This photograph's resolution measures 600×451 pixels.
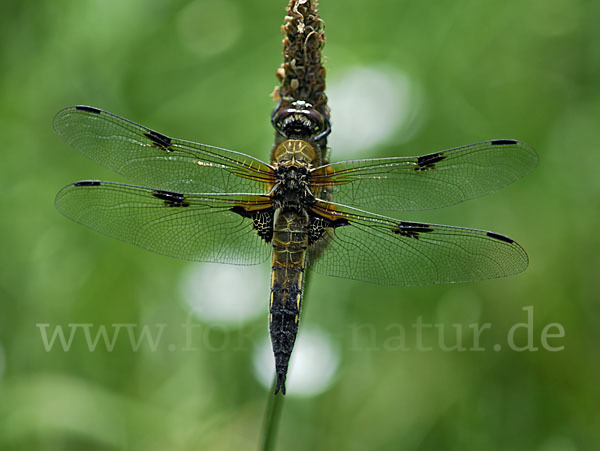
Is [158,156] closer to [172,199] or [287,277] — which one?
[172,199]

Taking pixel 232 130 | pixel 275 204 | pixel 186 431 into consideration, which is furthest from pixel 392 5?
pixel 186 431

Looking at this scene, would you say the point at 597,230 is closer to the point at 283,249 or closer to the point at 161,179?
the point at 283,249

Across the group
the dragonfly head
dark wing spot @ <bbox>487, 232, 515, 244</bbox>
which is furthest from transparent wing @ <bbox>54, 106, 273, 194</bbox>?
dark wing spot @ <bbox>487, 232, 515, 244</bbox>

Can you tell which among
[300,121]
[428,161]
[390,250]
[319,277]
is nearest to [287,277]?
[390,250]

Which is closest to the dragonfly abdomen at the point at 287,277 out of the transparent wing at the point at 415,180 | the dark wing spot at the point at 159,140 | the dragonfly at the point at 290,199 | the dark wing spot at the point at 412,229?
the dragonfly at the point at 290,199

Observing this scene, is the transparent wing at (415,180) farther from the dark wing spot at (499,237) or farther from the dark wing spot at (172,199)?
the dark wing spot at (172,199)

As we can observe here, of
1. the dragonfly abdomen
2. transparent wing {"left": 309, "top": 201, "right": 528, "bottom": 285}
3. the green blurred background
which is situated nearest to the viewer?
the dragonfly abdomen

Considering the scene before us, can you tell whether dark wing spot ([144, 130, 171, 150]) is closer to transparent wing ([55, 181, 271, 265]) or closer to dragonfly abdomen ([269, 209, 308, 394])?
transparent wing ([55, 181, 271, 265])
